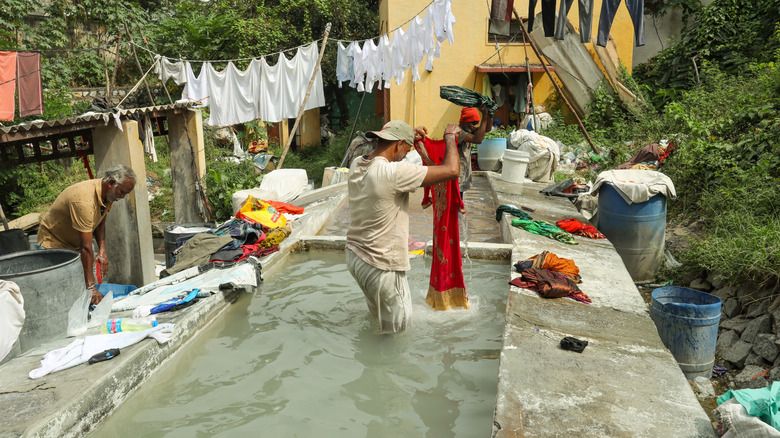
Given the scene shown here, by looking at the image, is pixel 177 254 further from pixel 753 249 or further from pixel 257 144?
pixel 257 144

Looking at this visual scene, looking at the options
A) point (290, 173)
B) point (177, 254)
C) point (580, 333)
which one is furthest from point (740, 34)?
point (177, 254)

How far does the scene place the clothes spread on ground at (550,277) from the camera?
16.2 ft

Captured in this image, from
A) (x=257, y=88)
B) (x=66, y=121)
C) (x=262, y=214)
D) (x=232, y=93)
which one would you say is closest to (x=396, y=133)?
(x=66, y=121)

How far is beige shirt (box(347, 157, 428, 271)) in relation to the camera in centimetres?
403

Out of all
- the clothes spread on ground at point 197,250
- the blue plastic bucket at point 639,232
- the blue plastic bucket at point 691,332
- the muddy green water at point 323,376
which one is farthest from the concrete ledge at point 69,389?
the blue plastic bucket at point 639,232

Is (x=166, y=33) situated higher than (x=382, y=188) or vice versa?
(x=166, y=33)

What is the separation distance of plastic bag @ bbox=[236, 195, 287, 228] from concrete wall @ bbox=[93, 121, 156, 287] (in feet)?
4.82

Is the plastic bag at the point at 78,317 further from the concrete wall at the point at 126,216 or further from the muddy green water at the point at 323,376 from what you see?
the concrete wall at the point at 126,216

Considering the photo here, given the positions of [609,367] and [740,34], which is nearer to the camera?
[609,367]

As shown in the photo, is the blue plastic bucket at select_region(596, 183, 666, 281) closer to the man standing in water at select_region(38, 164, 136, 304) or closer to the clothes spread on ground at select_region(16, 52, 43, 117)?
the man standing in water at select_region(38, 164, 136, 304)

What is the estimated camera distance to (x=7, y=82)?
1031 centimetres

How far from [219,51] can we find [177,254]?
48.3 feet

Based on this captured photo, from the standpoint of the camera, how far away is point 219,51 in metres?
20.0

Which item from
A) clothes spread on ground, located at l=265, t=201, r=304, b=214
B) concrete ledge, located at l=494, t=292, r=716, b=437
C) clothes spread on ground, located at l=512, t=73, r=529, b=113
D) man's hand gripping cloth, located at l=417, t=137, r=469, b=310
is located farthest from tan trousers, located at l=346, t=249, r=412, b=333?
clothes spread on ground, located at l=512, t=73, r=529, b=113
